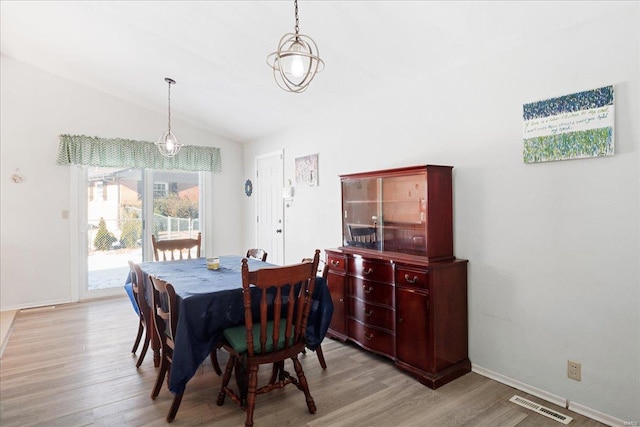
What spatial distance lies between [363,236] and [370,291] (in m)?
0.58

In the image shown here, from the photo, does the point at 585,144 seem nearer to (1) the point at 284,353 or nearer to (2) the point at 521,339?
(2) the point at 521,339

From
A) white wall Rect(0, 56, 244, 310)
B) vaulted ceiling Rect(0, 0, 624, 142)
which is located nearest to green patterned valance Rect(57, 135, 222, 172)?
white wall Rect(0, 56, 244, 310)

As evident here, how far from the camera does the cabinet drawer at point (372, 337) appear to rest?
2889 millimetres

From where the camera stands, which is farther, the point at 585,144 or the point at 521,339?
the point at 521,339

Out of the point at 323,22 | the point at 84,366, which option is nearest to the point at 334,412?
the point at 84,366

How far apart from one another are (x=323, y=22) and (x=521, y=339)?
2687 millimetres

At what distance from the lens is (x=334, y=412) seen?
2.24 m

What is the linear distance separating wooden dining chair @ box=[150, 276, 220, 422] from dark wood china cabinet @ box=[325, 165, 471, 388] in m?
1.55

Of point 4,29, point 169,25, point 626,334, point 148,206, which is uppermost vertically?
point 4,29

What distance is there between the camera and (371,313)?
304 centimetres

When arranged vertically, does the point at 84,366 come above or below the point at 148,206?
below

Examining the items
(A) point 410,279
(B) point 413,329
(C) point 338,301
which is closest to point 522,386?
(B) point 413,329

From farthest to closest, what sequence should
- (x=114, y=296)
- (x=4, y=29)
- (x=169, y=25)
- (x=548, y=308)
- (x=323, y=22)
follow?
1. (x=114, y=296)
2. (x=4, y=29)
3. (x=169, y=25)
4. (x=323, y=22)
5. (x=548, y=308)

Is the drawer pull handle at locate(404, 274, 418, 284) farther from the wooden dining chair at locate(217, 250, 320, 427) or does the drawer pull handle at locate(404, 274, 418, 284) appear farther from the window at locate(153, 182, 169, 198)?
the window at locate(153, 182, 169, 198)
